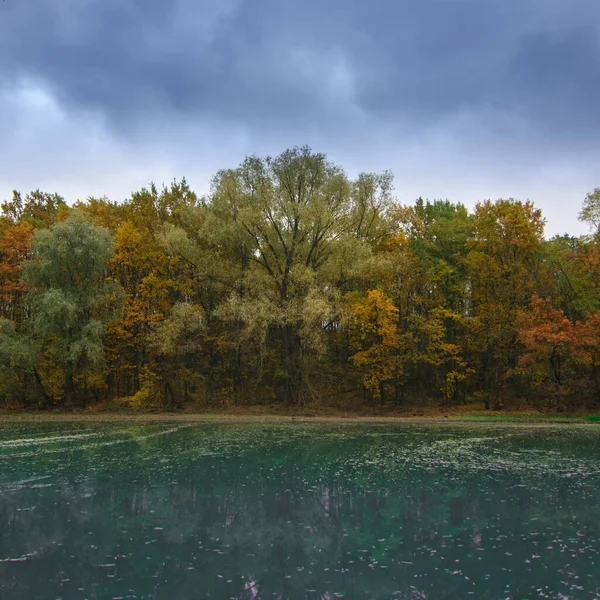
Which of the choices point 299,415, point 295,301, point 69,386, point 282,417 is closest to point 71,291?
point 69,386

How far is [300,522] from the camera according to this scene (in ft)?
44.5

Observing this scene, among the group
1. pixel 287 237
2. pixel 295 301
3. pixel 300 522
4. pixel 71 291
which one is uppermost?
pixel 287 237

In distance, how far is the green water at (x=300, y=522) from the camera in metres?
9.55

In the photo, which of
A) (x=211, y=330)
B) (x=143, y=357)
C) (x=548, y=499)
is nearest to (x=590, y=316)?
(x=548, y=499)

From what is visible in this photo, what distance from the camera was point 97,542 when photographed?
11914 mm

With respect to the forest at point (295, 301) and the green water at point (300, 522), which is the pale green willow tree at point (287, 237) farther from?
the green water at point (300, 522)

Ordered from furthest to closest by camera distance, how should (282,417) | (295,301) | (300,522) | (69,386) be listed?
(69,386)
(295,301)
(282,417)
(300,522)

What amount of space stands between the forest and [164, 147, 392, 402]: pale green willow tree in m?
0.16

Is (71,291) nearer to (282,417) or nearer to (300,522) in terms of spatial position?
(282,417)

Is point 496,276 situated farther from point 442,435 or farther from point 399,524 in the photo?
point 399,524

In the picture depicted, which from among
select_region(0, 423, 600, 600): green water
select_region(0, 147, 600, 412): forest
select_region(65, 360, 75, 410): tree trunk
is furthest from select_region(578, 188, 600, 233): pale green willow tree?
select_region(65, 360, 75, 410): tree trunk

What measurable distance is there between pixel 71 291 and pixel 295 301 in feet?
58.7

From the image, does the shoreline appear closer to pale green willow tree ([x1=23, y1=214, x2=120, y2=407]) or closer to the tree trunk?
the tree trunk

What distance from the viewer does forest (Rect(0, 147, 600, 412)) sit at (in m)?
41.9
